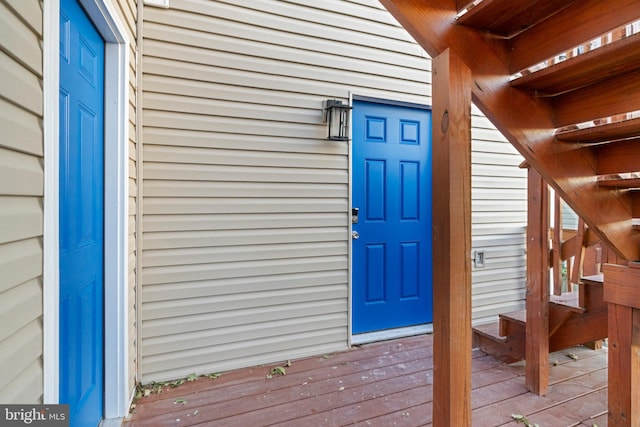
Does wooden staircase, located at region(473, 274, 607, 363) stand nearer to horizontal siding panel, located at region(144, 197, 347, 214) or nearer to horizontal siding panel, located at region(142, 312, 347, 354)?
horizontal siding panel, located at region(142, 312, 347, 354)

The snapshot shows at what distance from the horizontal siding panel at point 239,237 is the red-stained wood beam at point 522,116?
4.96ft

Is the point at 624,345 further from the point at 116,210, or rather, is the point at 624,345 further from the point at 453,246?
the point at 116,210

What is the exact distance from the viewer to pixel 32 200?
864 millimetres

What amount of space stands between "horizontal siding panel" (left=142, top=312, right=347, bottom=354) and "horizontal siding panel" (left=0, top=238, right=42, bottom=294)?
148 cm

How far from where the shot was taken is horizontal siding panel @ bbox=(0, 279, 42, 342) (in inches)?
29.2

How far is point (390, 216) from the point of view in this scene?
2.85 m

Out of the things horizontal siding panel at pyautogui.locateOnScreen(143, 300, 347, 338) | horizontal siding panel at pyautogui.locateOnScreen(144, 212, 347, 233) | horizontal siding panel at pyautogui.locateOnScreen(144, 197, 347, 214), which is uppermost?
horizontal siding panel at pyautogui.locateOnScreen(144, 197, 347, 214)

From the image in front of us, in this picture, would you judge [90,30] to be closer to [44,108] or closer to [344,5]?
[44,108]

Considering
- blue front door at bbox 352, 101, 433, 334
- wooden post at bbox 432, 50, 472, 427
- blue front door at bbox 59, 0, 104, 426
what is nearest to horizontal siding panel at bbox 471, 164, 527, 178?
blue front door at bbox 352, 101, 433, 334

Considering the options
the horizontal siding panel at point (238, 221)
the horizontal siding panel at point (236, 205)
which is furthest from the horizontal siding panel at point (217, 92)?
the horizontal siding panel at point (238, 221)

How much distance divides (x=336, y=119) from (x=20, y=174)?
6.56 ft

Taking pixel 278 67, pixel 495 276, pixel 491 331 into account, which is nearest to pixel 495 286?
pixel 495 276

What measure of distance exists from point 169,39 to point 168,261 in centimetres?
148

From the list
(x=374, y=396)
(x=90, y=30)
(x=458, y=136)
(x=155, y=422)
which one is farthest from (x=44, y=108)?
(x=374, y=396)
